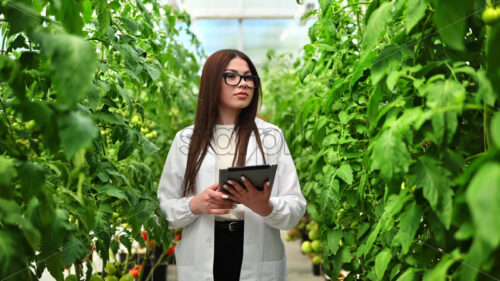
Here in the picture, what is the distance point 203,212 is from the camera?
4.07 feet

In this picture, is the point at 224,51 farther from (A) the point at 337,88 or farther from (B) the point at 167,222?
(B) the point at 167,222

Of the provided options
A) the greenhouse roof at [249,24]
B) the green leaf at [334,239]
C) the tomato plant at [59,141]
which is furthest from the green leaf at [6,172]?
the greenhouse roof at [249,24]

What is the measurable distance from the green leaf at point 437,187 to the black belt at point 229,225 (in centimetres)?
75

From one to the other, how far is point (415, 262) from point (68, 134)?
1.76 ft

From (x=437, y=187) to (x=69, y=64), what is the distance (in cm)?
45

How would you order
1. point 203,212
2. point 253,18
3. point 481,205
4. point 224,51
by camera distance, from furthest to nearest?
point 253,18, point 224,51, point 203,212, point 481,205

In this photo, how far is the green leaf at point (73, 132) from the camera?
471 millimetres

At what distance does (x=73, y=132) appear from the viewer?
475 mm

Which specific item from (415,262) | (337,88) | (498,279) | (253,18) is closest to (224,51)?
(337,88)

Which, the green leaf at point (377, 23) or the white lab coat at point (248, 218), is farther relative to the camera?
the white lab coat at point (248, 218)

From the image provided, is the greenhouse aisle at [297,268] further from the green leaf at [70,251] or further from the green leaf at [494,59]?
the green leaf at [494,59]

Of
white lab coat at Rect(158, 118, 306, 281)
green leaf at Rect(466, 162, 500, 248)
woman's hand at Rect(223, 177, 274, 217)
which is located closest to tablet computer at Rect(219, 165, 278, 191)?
woman's hand at Rect(223, 177, 274, 217)

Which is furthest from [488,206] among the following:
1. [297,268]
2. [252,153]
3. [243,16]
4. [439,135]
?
[243,16]

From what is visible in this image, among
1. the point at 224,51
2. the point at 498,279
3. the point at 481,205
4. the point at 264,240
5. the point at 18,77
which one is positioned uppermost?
the point at 224,51
